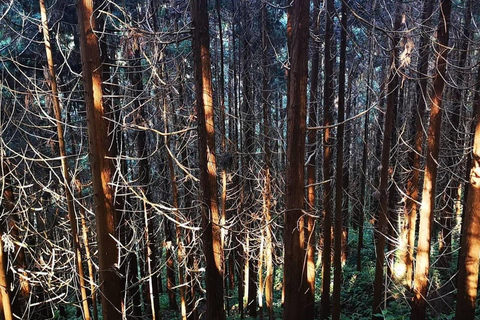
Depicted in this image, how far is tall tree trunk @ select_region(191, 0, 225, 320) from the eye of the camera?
6625 mm

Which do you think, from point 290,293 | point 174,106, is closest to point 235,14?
point 174,106

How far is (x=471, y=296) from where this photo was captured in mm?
7383

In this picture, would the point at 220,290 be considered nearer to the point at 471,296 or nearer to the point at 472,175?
the point at 471,296

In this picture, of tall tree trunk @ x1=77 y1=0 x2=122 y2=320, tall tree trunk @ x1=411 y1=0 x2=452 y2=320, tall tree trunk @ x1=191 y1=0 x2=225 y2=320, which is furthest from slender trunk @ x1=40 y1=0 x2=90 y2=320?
tall tree trunk @ x1=411 y1=0 x2=452 y2=320

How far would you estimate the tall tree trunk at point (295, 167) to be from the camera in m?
5.50

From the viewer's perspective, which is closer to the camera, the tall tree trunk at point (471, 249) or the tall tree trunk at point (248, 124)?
the tall tree trunk at point (471, 249)

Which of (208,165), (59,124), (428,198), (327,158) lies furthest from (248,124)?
(59,124)

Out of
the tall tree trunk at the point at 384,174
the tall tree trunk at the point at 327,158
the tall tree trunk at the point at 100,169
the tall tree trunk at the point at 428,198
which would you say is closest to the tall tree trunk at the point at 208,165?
the tall tree trunk at the point at 100,169

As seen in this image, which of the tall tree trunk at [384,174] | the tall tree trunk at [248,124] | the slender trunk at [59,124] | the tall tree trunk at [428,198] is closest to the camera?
the slender trunk at [59,124]

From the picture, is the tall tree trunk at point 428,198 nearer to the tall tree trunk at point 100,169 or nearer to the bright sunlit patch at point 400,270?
the bright sunlit patch at point 400,270

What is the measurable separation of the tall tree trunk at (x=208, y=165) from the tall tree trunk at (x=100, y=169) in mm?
1899

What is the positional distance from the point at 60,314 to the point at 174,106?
1296 cm

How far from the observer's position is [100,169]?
5578 millimetres

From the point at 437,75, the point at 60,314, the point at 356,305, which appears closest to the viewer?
the point at 437,75
